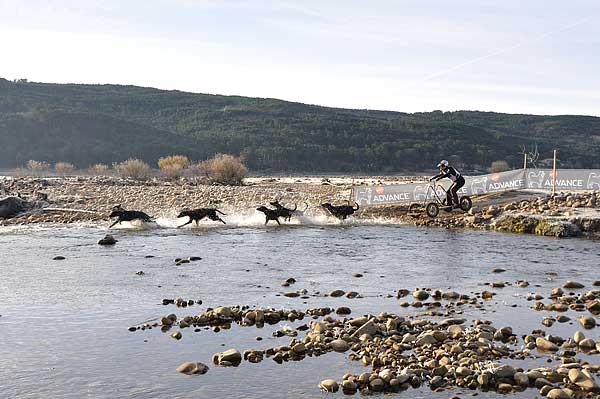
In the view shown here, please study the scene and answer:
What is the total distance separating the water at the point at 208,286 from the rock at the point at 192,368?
5.9 inches

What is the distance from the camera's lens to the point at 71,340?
9.88 metres

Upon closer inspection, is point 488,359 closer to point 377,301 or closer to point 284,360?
point 284,360

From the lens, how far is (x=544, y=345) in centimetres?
927

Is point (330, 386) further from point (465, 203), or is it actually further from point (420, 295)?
point (465, 203)

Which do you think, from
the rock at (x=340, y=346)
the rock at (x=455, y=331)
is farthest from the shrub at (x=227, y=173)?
the rock at (x=340, y=346)

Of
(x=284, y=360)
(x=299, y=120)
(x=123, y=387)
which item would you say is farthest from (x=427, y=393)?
(x=299, y=120)

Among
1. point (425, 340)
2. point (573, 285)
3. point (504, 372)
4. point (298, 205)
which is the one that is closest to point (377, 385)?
point (504, 372)

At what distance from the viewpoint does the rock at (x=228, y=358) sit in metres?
8.80

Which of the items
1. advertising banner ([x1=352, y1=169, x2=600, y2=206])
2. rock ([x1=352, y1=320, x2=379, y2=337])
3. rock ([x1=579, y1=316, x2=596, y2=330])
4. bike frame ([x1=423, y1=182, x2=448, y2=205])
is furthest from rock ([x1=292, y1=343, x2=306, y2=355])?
advertising banner ([x1=352, y1=169, x2=600, y2=206])

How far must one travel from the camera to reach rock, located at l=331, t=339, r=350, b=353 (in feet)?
30.5

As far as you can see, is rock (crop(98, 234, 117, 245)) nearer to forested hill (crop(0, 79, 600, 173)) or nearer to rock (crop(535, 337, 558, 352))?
rock (crop(535, 337, 558, 352))

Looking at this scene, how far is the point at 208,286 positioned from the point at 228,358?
201 inches

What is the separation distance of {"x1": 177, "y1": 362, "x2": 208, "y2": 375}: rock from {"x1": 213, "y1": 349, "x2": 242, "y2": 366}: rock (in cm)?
28

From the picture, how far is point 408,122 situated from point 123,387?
105m
